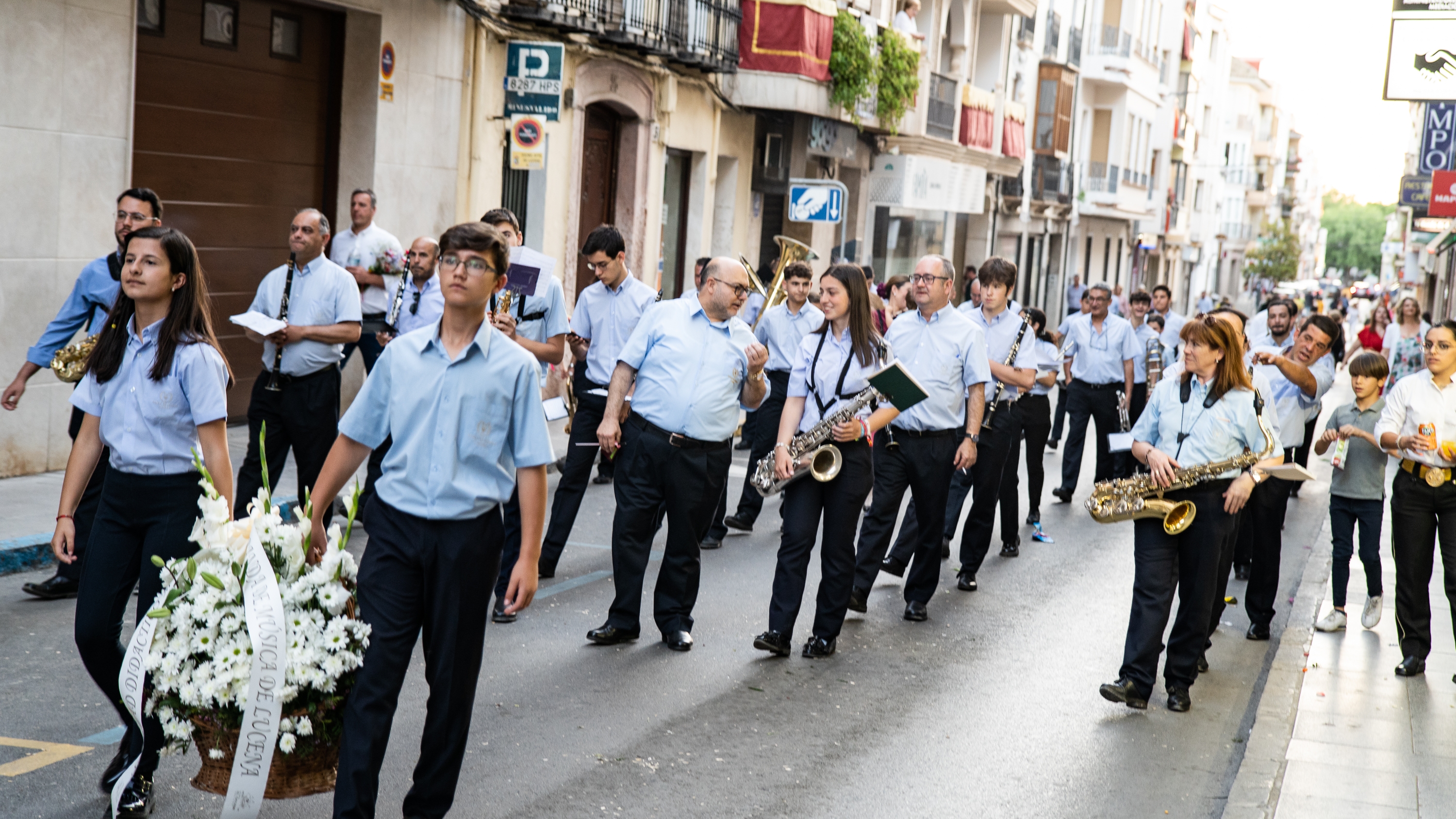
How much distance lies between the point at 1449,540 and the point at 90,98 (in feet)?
30.5

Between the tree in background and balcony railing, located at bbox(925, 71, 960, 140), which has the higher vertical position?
the tree in background

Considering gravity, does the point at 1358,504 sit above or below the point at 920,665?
above

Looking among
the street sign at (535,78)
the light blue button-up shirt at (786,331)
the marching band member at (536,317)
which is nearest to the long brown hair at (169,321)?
the marching band member at (536,317)

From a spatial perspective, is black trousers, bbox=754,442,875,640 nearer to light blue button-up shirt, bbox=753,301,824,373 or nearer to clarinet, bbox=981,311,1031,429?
clarinet, bbox=981,311,1031,429

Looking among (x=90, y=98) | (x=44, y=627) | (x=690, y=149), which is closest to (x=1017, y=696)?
(x=44, y=627)

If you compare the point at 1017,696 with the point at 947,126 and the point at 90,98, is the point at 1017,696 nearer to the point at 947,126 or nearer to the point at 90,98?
the point at 90,98

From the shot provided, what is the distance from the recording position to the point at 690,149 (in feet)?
69.4

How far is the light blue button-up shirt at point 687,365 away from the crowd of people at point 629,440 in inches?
0.5

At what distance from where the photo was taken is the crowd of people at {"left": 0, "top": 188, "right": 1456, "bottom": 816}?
4.32 meters

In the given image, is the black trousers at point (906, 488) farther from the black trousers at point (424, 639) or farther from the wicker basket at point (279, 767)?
the wicker basket at point (279, 767)

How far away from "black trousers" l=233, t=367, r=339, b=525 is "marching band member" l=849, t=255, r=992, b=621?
314cm

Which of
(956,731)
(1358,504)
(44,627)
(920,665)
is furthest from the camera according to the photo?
(1358,504)

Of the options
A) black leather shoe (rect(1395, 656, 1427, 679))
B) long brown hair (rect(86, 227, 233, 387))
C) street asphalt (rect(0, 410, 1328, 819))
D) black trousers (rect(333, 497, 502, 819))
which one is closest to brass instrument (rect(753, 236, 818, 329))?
street asphalt (rect(0, 410, 1328, 819))

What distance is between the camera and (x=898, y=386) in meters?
6.95
